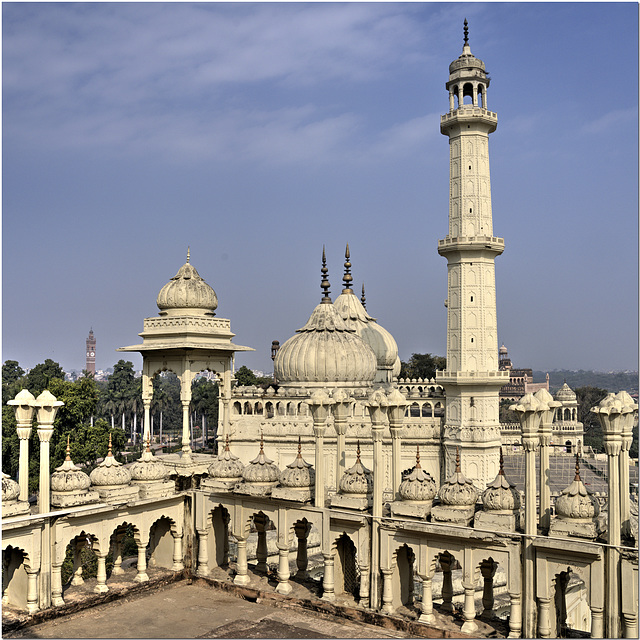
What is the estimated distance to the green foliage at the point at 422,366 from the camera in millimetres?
68250

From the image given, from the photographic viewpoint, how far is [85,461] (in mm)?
36250

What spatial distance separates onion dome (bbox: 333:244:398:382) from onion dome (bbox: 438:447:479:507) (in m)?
27.9

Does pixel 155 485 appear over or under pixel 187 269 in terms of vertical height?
under

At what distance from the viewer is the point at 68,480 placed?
1234cm

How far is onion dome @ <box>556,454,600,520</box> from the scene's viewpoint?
404 inches

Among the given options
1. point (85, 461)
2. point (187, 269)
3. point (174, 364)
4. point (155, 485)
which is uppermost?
point (187, 269)

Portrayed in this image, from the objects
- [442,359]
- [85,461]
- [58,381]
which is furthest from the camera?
[442,359]

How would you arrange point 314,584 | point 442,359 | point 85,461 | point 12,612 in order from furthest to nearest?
point 442,359
point 85,461
point 314,584
point 12,612

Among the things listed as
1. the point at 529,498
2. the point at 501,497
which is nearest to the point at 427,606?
the point at 501,497

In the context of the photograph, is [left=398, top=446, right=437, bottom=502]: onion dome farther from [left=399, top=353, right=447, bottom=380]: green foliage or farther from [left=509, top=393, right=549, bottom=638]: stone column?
[left=399, top=353, right=447, bottom=380]: green foliage

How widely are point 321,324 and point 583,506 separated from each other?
21.7m

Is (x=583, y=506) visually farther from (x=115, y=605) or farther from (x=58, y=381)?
(x=58, y=381)

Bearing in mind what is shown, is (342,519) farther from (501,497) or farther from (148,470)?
(148,470)

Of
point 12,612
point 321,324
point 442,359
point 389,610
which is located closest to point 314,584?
point 389,610
